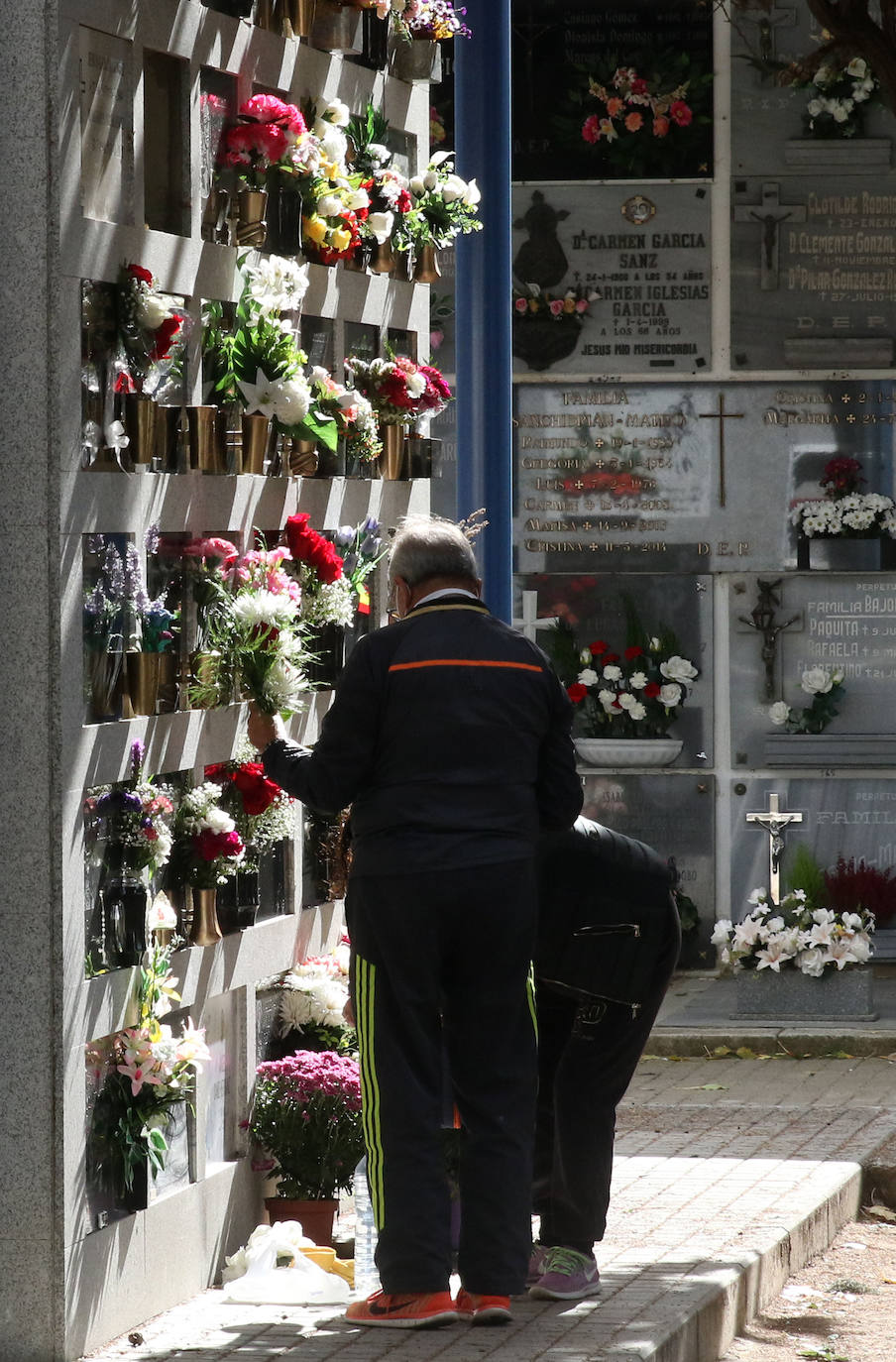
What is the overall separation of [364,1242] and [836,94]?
6803 millimetres

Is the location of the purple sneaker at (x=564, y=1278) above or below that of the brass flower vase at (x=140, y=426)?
below

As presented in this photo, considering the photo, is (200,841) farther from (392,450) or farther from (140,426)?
(392,450)

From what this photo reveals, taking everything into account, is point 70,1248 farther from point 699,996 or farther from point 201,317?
point 699,996

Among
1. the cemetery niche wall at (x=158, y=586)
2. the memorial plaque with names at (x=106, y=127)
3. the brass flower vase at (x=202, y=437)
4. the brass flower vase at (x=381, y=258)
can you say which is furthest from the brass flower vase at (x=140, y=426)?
the brass flower vase at (x=381, y=258)

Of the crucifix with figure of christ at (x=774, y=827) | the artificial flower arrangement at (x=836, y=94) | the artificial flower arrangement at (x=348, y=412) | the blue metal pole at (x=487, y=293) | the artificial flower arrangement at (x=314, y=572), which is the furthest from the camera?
the artificial flower arrangement at (x=836, y=94)

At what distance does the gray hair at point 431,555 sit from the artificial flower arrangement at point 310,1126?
1.42 metres

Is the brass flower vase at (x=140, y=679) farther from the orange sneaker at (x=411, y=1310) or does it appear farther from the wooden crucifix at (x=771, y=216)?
the wooden crucifix at (x=771, y=216)

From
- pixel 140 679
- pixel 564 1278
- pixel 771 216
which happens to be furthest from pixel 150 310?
pixel 771 216

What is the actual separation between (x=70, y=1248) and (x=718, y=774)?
20.3 feet

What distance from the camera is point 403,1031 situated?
4.66m

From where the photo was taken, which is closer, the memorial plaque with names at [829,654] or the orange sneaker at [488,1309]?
the orange sneaker at [488,1309]

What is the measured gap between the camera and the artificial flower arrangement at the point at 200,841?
17.0 feet

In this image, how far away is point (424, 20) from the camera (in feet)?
21.0

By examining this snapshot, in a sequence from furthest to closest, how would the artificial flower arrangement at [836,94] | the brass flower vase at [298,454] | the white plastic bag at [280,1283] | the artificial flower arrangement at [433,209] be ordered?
the artificial flower arrangement at [836,94] → the artificial flower arrangement at [433,209] → the brass flower vase at [298,454] → the white plastic bag at [280,1283]
